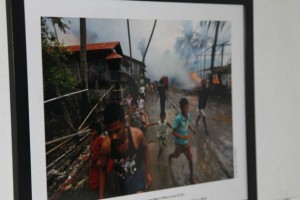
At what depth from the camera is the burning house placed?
2.60 ft

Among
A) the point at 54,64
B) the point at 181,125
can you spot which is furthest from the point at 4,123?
the point at 181,125

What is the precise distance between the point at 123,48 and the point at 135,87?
10 cm

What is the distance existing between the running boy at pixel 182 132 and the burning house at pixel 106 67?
0.48ft

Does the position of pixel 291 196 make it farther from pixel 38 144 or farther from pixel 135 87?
pixel 38 144

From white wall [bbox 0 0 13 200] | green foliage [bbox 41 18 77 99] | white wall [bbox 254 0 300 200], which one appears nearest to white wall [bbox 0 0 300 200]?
white wall [bbox 254 0 300 200]

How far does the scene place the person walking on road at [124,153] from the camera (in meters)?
0.83

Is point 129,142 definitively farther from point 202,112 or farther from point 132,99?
point 202,112

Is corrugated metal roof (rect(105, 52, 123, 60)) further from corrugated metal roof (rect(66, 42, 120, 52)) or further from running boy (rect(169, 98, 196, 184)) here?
running boy (rect(169, 98, 196, 184))

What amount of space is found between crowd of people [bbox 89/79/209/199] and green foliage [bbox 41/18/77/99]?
0.37ft

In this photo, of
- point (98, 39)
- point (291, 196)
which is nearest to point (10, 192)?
point (98, 39)

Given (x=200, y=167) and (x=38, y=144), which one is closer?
(x=38, y=144)

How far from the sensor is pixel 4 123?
75 centimetres

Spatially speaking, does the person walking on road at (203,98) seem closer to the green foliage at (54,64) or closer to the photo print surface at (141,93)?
the photo print surface at (141,93)

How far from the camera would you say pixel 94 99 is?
0.81m
